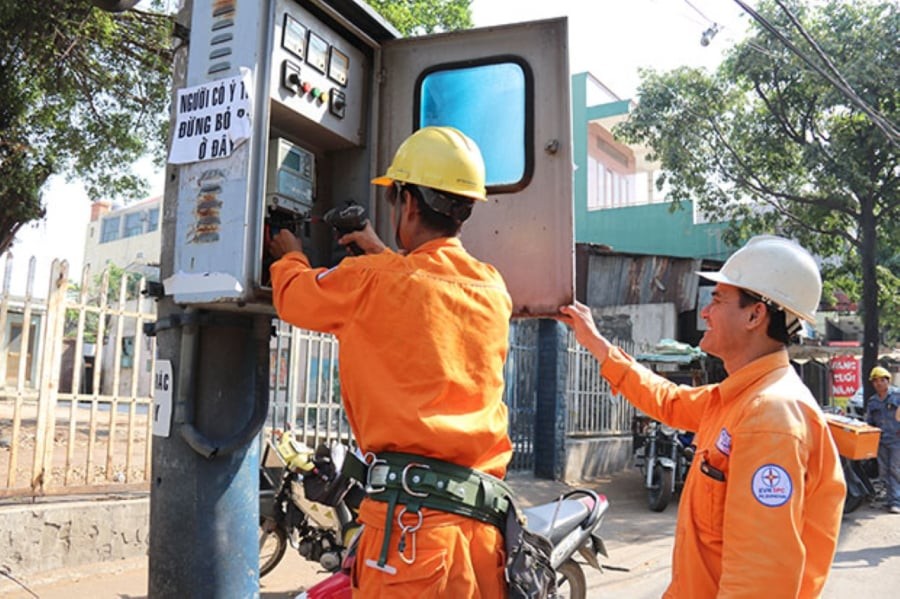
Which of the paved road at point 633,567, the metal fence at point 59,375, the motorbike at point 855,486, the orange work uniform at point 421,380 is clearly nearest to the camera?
the orange work uniform at point 421,380

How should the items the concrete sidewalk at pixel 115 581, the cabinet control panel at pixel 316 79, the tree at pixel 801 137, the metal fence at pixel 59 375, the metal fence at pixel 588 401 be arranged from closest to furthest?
the cabinet control panel at pixel 316 79 < the concrete sidewalk at pixel 115 581 < the metal fence at pixel 59 375 < the metal fence at pixel 588 401 < the tree at pixel 801 137

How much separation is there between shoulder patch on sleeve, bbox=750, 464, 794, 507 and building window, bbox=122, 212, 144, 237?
45.9m

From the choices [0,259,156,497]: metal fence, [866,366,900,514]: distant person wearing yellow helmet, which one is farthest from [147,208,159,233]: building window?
[866,366,900,514]: distant person wearing yellow helmet

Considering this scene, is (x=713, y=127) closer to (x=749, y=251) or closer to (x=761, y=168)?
(x=761, y=168)

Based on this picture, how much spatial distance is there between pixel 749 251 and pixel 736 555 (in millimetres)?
851

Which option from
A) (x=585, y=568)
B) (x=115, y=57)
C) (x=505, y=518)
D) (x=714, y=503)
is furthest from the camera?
(x=115, y=57)

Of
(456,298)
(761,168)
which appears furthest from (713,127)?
(456,298)

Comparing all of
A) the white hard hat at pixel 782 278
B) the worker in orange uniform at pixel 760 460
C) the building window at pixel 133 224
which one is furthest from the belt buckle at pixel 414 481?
the building window at pixel 133 224

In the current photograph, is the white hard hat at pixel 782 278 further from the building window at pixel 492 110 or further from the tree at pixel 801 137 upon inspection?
the tree at pixel 801 137

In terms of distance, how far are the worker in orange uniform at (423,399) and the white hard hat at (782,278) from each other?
2.19ft

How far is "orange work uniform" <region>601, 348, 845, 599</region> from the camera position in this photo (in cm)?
161

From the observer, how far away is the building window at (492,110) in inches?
125

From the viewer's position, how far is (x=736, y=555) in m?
1.63

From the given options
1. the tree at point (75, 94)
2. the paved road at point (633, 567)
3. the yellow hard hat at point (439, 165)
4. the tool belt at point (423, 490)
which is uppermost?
the tree at point (75, 94)
